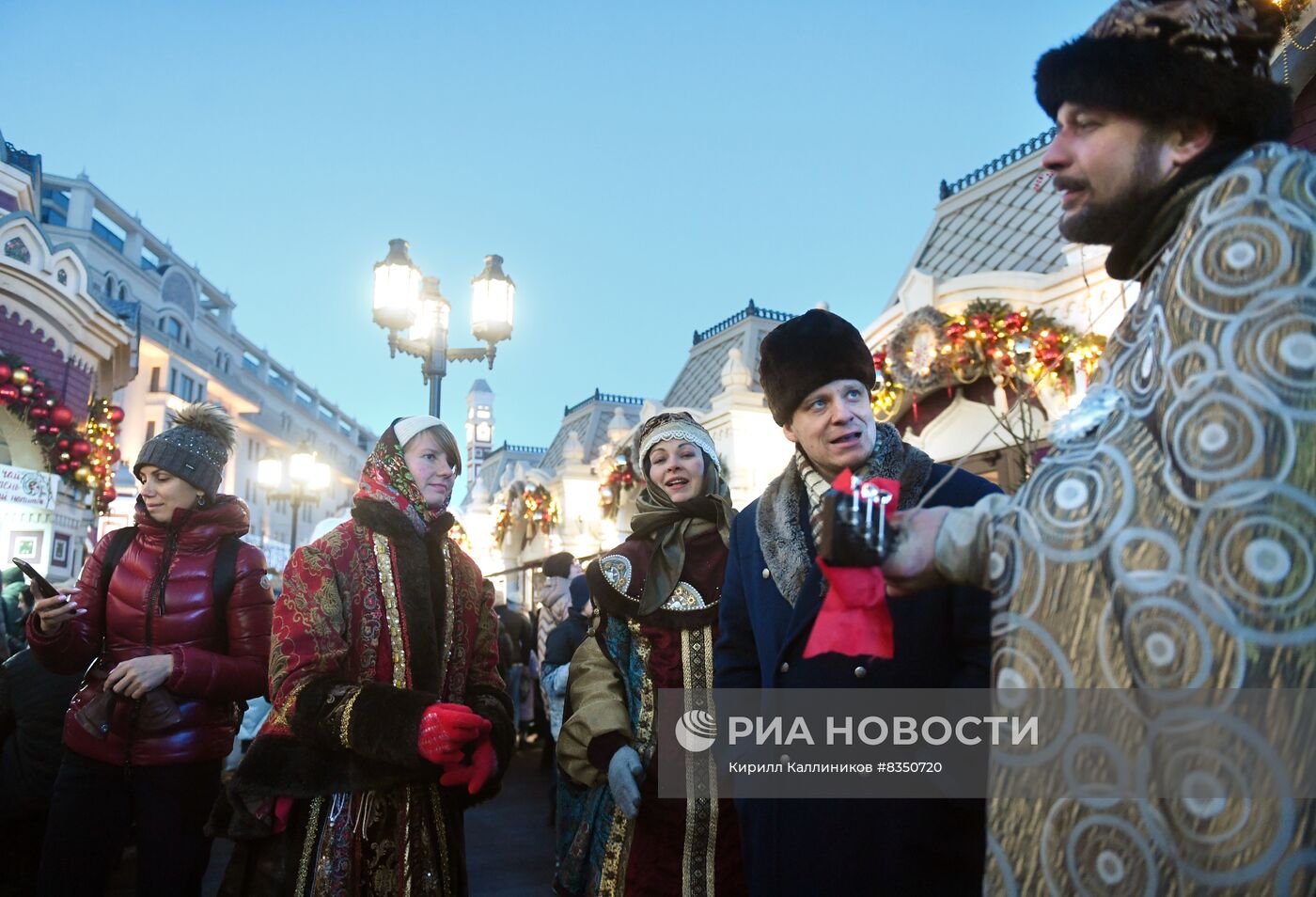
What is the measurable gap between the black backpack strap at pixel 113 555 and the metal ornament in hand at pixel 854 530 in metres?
2.97

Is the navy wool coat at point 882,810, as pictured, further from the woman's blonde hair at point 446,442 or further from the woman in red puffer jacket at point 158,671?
the woman in red puffer jacket at point 158,671

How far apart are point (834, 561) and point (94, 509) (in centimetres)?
1528

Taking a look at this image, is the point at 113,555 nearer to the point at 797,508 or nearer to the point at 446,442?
the point at 446,442

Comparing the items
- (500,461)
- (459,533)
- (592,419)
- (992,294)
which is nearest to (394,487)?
(992,294)

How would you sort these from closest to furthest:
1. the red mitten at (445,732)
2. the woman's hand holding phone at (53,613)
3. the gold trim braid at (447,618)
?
1. the red mitten at (445,732)
2. the gold trim braid at (447,618)
3. the woman's hand holding phone at (53,613)

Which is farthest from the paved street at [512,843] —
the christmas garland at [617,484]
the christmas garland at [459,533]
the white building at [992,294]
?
the christmas garland at [617,484]

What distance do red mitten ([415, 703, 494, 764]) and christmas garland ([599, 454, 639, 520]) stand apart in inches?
448

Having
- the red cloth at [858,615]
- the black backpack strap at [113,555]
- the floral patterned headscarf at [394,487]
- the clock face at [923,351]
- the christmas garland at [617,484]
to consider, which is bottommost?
the red cloth at [858,615]

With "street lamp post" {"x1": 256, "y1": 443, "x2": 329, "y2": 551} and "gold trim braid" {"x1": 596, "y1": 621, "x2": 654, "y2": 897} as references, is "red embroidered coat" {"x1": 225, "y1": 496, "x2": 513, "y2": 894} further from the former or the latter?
"street lamp post" {"x1": 256, "y1": 443, "x2": 329, "y2": 551}

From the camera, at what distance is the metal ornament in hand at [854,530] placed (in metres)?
1.04

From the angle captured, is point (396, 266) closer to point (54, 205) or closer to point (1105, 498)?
point (1105, 498)

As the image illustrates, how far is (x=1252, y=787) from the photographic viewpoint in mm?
879

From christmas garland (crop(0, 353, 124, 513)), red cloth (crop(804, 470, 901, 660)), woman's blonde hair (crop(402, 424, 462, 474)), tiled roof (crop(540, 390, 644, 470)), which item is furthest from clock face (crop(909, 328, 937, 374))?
tiled roof (crop(540, 390, 644, 470))

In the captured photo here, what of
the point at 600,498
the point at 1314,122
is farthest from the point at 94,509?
the point at 1314,122
